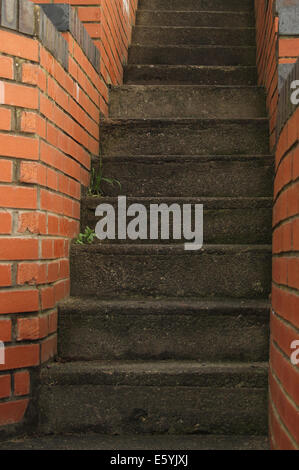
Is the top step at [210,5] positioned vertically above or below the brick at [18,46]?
above

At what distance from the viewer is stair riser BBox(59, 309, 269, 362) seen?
1979 mm

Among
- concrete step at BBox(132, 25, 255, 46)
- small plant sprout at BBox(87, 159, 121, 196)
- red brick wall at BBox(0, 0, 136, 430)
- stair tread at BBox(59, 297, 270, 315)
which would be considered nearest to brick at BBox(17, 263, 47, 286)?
red brick wall at BBox(0, 0, 136, 430)

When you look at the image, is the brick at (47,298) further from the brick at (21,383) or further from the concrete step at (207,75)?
the concrete step at (207,75)

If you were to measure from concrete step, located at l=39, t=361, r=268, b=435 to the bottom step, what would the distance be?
35 millimetres

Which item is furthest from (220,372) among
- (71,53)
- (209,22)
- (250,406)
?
(209,22)

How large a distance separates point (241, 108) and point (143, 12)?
6.33 ft

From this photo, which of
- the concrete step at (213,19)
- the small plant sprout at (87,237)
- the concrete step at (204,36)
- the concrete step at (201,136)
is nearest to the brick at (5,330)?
the small plant sprout at (87,237)

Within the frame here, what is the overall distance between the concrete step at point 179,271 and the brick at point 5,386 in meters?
0.57

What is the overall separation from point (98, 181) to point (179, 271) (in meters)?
0.76

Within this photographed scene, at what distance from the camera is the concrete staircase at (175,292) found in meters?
1.82

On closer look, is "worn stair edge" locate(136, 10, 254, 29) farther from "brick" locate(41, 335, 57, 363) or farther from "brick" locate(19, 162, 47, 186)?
"brick" locate(41, 335, 57, 363)

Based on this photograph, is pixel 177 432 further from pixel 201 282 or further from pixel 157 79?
pixel 157 79

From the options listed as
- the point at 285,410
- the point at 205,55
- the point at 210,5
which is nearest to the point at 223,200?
the point at 285,410

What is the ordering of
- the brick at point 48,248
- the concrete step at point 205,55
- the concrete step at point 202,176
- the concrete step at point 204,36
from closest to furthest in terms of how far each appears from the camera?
the brick at point 48,248 < the concrete step at point 202,176 < the concrete step at point 205,55 < the concrete step at point 204,36
